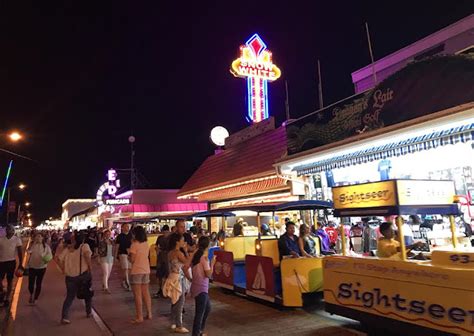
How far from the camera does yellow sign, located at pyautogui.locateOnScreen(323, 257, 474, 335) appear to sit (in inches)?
207

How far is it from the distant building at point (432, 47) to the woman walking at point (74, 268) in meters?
9.07

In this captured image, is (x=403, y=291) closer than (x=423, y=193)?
Yes

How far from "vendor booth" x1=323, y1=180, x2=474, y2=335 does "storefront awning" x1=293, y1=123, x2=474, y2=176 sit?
5.91 ft

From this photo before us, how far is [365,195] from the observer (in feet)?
22.7

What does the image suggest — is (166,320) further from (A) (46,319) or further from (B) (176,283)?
(A) (46,319)

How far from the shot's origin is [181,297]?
7.70 meters

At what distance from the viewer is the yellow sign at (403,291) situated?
5.25 meters

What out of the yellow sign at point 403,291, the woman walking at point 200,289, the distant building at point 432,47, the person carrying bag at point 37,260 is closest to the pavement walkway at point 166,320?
the person carrying bag at point 37,260

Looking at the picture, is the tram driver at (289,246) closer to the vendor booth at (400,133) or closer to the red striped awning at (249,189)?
the vendor booth at (400,133)

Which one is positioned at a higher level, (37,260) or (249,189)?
(249,189)

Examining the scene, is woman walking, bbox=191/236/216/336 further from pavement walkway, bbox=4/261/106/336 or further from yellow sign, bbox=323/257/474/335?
yellow sign, bbox=323/257/474/335

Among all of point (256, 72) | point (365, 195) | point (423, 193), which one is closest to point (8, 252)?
point (365, 195)

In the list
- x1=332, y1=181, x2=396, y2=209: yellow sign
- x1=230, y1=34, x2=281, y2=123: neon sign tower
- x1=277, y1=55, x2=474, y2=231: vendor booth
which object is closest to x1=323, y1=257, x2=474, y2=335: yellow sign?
x1=332, y1=181, x2=396, y2=209: yellow sign

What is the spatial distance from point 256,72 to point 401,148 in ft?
43.6
